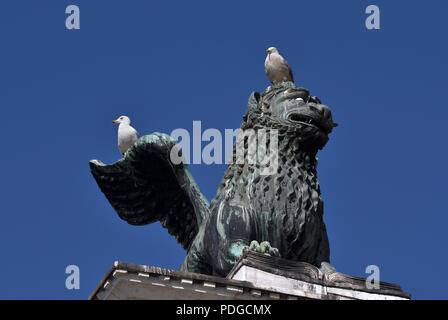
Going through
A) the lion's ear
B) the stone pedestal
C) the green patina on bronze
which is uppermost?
the lion's ear

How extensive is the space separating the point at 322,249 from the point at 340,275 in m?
1.40

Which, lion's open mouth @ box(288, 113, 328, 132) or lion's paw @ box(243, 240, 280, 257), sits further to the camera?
lion's open mouth @ box(288, 113, 328, 132)

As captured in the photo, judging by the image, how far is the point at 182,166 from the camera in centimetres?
2381

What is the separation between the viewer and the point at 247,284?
19.0 metres

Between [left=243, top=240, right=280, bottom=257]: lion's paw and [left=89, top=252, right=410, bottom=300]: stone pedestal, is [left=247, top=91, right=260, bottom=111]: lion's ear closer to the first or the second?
[left=243, top=240, right=280, bottom=257]: lion's paw

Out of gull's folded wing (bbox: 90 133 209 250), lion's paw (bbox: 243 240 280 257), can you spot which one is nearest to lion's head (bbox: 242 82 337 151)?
gull's folded wing (bbox: 90 133 209 250)

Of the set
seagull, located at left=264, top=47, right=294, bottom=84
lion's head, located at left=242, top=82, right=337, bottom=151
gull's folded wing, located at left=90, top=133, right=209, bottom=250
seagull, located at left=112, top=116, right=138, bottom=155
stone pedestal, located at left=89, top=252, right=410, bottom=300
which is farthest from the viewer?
seagull, located at left=112, top=116, right=138, bottom=155

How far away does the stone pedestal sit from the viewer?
18.6 metres

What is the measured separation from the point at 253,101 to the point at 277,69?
130cm

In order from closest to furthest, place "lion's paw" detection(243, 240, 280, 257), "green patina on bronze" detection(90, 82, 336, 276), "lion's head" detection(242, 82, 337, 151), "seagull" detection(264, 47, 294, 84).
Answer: "lion's paw" detection(243, 240, 280, 257)
"green patina on bronze" detection(90, 82, 336, 276)
"lion's head" detection(242, 82, 337, 151)
"seagull" detection(264, 47, 294, 84)

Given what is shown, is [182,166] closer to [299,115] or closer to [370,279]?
[299,115]

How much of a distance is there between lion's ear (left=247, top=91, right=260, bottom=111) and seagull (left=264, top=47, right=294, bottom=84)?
978 mm
